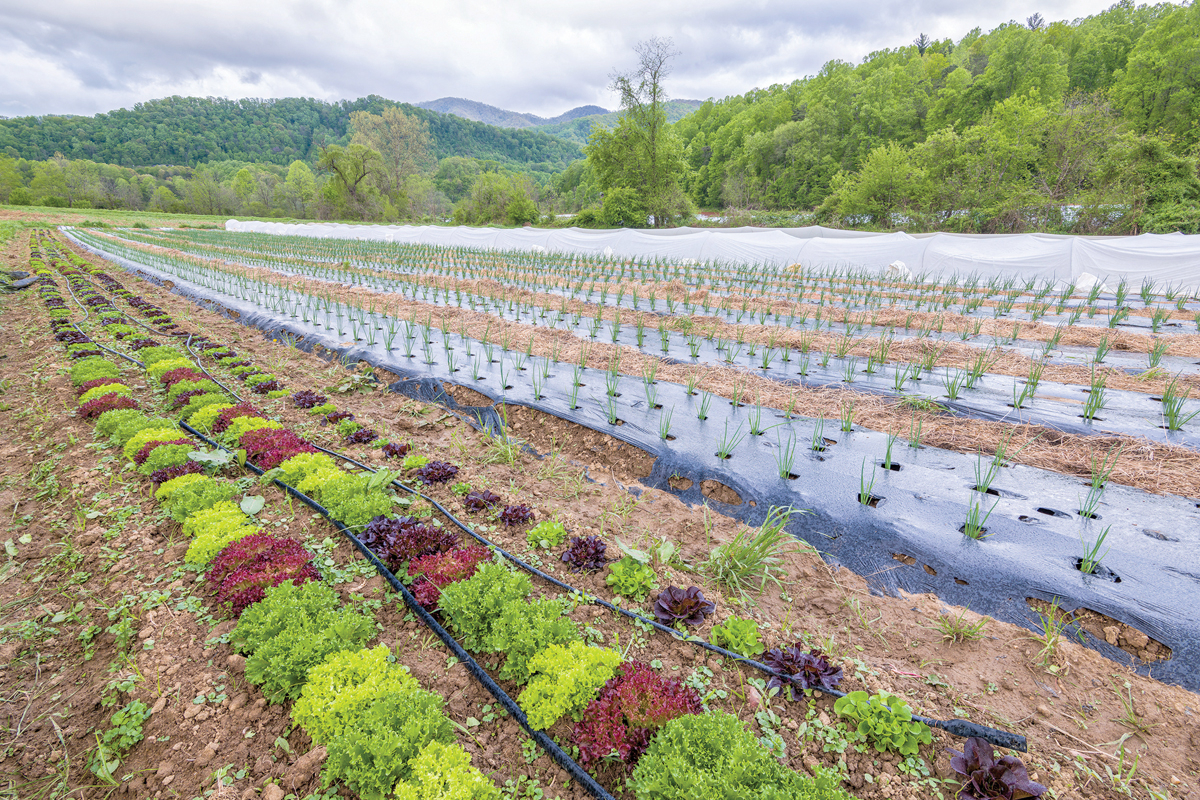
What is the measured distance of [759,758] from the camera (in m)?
1.76

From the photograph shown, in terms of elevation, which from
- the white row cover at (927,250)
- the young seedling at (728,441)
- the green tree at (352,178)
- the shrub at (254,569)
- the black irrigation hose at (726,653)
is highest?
the green tree at (352,178)

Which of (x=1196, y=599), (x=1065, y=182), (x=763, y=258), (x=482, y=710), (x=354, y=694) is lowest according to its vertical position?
(x=482, y=710)

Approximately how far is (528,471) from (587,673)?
92.5 inches

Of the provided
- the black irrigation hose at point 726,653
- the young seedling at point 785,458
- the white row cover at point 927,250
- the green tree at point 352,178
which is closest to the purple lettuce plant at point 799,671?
the black irrigation hose at point 726,653

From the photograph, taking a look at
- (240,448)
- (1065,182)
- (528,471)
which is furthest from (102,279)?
(1065,182)

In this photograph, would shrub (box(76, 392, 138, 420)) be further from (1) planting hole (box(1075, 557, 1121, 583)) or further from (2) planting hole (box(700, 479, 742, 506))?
(1) planting hole (box(1075, 557, 1121, 583))

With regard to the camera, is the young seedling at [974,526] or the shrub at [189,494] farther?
the shrub at [189,494]

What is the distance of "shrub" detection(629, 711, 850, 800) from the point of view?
1650 millimetres

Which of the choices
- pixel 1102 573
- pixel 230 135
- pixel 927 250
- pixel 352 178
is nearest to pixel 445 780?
pixel 1102 573

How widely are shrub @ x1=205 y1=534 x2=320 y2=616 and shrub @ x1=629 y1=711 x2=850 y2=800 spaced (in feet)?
7.22

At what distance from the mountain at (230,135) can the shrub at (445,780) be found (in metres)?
84.6

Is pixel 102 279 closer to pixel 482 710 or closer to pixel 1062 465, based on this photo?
pixel 482 710

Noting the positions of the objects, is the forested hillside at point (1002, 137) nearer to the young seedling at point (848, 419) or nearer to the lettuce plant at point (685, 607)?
the young seedling at point (848, 419)

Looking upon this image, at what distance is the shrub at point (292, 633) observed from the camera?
2195 millimetres
